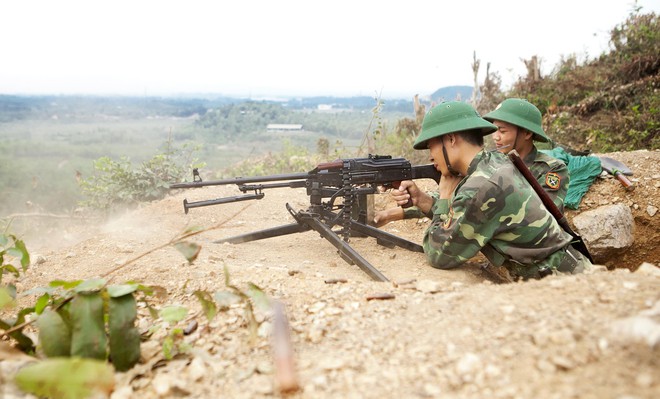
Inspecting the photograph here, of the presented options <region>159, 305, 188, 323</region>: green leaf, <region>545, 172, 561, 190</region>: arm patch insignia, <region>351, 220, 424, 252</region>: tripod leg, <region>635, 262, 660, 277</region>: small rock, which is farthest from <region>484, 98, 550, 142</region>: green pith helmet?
<region>159, 305, 188, 323</region>: green leaf

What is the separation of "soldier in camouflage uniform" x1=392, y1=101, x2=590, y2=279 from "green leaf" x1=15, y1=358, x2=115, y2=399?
2329 mm

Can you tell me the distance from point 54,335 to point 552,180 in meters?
4.23

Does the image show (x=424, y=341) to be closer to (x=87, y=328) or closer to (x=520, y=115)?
(x=87, y=328)

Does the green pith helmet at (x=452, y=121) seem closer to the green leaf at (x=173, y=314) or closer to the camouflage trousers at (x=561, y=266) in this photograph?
the camouflage trousers at (x=561, y=266)

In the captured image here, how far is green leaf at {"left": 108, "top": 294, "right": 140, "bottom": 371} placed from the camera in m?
1.78

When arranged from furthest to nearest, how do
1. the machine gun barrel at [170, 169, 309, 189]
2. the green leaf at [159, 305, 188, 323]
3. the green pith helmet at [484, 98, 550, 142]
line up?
the green pith helmet at [484, 98, 550, 142] → the machine gun barrel at [170, 169, 309, 189] → the green leaf at [159, 305, 188, 323]

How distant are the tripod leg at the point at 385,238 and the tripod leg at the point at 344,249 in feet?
1.65

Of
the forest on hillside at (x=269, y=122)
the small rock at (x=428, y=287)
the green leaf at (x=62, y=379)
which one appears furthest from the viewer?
the forest on hillside at (x=269, y=122)

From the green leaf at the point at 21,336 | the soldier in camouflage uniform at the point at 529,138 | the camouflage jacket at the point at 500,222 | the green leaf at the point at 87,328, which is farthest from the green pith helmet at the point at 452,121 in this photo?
the green leaf at the point at 21,336

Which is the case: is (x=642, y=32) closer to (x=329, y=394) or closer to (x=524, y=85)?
(x=524, y=85)

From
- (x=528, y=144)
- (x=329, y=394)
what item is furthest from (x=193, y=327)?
(x=528, y=144)

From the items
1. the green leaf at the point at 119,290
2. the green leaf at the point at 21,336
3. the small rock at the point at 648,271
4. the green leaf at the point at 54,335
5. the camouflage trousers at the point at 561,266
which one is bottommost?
the camouflage trousers at the point at 561,266

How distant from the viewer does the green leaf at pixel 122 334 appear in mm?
1781

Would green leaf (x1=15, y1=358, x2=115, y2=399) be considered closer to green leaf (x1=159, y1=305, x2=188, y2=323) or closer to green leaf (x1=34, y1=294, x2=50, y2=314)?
green leaf (x1=159, y1=305, x2=188, y2=323)
